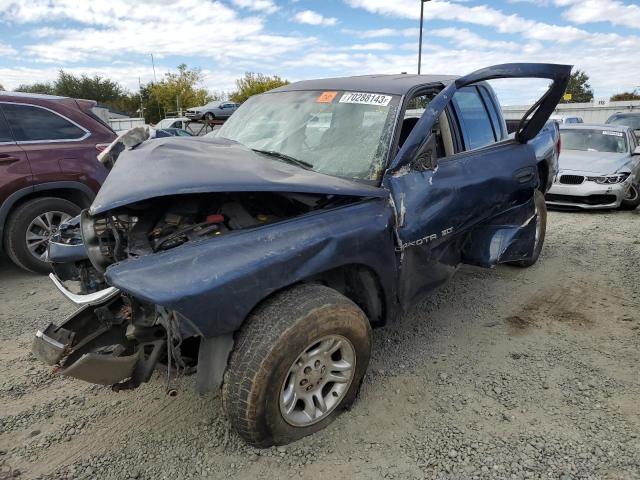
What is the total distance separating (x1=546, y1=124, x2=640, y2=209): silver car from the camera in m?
7.72

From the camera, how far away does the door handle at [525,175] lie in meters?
3.68

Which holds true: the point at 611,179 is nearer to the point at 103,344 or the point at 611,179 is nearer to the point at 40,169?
the point at 103,344

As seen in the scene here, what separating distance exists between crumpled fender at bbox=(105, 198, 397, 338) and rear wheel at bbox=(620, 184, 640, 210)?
7664 millimetres

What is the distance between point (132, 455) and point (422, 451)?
1512mm

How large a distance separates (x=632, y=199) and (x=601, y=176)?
0.95m

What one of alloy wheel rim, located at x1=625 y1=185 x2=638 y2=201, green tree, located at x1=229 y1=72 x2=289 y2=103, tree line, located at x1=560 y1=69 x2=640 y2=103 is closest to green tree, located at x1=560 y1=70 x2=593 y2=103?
tree line, located at x1=560 y1=69 x2=640 y2=103

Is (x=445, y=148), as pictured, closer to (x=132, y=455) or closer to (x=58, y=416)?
(x=132, y=455)

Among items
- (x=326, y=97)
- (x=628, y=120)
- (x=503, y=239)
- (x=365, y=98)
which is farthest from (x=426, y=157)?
(x=628, y=120)

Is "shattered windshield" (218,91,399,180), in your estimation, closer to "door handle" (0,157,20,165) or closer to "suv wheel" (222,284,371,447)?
"suv wheel" (222,284,371,447)

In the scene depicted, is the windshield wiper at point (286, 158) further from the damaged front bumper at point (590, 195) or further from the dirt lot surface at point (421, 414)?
the damaged front bumper at point (590, 195)

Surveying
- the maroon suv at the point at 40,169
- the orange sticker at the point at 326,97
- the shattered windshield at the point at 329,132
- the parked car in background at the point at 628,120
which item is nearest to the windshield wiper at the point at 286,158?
the shattered windshield at the point at 329,132

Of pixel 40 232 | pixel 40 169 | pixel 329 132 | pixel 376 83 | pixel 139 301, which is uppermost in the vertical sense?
pixel 376 83

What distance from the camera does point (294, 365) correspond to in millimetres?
2238

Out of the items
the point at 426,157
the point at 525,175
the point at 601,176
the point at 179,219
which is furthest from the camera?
the point at 601,176
